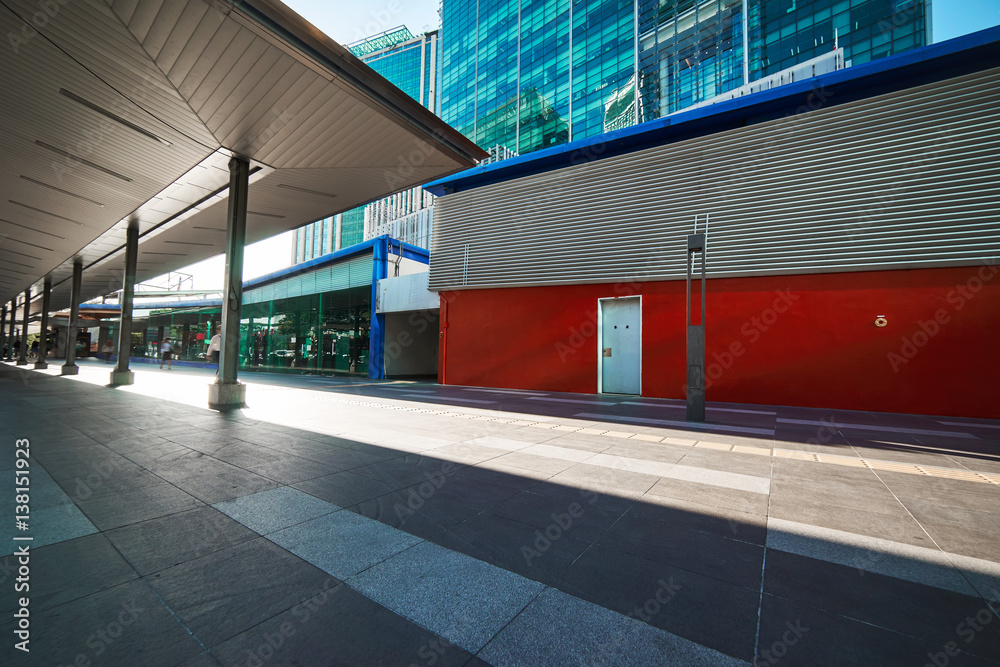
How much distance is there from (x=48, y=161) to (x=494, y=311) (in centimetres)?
1273

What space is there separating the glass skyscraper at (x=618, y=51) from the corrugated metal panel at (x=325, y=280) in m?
24.0

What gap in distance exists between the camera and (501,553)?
275cm

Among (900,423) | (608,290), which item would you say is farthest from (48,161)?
(900,423)

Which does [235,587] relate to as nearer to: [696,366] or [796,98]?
[696,366]

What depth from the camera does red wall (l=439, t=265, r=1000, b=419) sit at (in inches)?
364

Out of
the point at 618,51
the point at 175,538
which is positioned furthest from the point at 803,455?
the point at 618,51

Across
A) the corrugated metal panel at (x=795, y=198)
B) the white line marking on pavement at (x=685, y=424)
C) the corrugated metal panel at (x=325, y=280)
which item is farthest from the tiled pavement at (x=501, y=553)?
the corrugated metal panel at (x=325, y=280)

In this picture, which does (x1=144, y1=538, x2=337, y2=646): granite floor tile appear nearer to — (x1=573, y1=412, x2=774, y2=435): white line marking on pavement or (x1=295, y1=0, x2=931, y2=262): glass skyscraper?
(x1=573, y1=412, x2=774, y2=435): white line marking on pavement

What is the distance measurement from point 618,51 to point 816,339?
49623mm

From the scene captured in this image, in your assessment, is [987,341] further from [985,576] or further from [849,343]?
[985,576]

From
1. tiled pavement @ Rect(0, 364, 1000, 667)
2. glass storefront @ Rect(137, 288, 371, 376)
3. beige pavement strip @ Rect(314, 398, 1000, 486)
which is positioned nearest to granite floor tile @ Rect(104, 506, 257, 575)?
tiled pavement @ Rect(0, 364, 1000, 667)

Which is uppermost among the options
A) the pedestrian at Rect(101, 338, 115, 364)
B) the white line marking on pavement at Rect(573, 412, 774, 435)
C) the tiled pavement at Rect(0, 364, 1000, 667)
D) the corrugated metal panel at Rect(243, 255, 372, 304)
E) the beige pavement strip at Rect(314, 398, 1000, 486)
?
the corrugated metal panel at Rect(243, 255, 372, 304)

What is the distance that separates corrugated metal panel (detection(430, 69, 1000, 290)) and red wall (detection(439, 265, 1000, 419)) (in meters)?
0.50

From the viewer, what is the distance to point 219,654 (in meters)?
1.74
